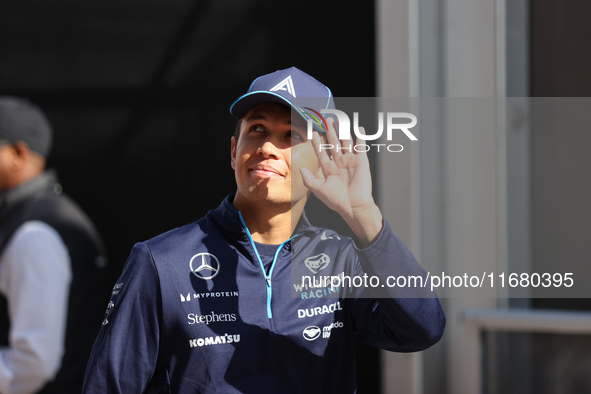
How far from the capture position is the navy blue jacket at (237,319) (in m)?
1.21

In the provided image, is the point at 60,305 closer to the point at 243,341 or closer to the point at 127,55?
the point at 127,55

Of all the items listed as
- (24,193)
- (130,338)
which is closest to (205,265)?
(130,338)

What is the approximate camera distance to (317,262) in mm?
1422

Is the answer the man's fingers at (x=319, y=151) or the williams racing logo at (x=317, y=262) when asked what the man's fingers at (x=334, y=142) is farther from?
the williams racing logo at (x=317, y=262)

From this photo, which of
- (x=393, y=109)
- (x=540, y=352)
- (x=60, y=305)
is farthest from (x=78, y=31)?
(x=540, y=352)

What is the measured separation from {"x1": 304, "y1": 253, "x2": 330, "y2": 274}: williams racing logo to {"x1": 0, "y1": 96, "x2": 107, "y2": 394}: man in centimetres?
133

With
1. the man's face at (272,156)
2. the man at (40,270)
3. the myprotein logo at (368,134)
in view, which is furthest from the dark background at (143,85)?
the man's face at (272,156)

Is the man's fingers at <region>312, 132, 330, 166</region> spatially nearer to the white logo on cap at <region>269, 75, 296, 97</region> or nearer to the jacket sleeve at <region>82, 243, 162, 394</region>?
the white logo on cap at <region>269, 75, 296, 97</region>

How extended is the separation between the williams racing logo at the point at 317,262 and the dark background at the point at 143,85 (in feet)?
3.15

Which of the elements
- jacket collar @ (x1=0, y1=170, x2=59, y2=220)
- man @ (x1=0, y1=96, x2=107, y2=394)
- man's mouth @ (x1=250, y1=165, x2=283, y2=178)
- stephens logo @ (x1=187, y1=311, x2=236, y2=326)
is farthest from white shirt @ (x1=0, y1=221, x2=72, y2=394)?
man's mouth @ (x1=250, y1=165, x2=283, y2=178)

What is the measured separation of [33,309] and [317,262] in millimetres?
1466

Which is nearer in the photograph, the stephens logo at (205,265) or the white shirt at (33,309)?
the stephens logo at (205,265)

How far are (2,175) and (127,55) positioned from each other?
0.80 m

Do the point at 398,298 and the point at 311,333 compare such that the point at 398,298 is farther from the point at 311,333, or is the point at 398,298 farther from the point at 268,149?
the point at 268,149
